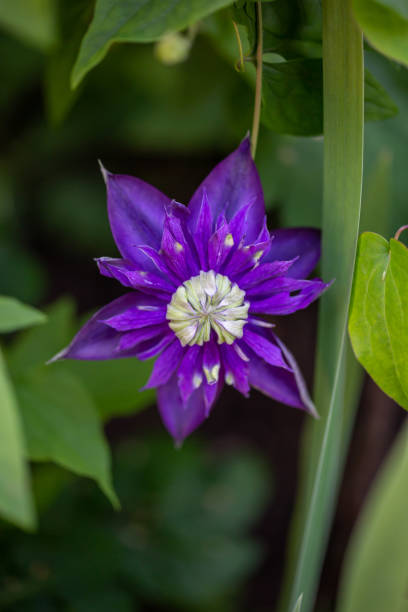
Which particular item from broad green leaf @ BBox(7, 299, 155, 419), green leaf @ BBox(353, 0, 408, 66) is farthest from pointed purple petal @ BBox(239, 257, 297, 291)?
broad green leaf @ BBox(7, 299, 155, 419)

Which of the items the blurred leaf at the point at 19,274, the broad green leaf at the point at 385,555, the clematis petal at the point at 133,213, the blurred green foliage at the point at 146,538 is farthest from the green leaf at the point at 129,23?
the blurred leaf at the point at 19,274

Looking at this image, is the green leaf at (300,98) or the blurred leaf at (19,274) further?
the blurred leaf at (19,274)

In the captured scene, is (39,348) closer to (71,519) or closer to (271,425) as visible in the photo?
(71,519)

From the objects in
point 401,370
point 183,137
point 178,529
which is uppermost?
point 183,137

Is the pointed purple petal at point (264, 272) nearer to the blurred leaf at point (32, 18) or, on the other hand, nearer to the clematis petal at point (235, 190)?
the clematis petal at point (235, 190)

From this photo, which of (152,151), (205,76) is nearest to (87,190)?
(152,151)

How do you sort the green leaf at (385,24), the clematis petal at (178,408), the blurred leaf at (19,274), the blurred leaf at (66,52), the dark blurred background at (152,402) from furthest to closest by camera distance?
the blurred leaf at (19,274)
the dark blurred background at (152,402)
the blurred leaf at (66,52)
the clematis petal at (178,408)
the green leaf at (385,24)

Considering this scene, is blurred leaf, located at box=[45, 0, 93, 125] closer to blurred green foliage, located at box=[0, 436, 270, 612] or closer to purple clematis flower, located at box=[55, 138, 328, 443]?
purple clematis flower, located at box=[55, 138, 328, 443]
